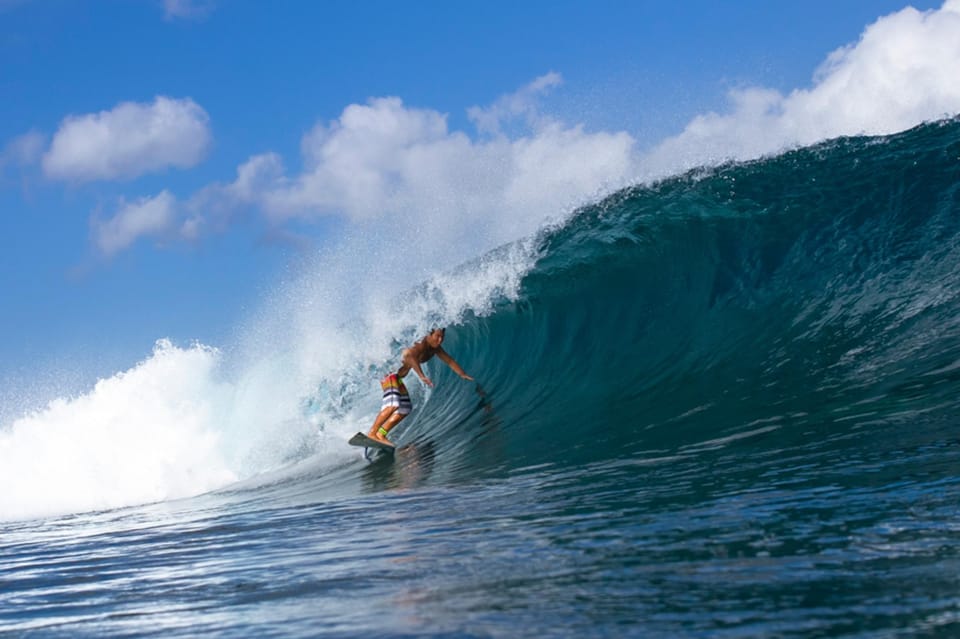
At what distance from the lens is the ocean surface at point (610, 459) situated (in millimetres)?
2996

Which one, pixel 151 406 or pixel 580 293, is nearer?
pixel 580 293

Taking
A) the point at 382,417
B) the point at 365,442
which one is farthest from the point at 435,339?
the point at 365,442

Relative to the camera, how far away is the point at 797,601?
8.55ft

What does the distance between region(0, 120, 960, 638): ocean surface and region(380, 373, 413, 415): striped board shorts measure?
0.47 metres

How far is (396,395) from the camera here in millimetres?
10617

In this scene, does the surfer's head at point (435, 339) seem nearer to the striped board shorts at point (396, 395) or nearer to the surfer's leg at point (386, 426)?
the striped board shorts at point (396, 395)

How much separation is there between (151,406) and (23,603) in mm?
12381

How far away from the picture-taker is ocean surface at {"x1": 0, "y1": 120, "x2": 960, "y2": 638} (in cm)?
300

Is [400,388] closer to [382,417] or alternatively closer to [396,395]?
[396,395]

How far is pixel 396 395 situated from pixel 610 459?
4541mm

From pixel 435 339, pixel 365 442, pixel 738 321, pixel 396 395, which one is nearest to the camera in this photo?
pixel 365 442

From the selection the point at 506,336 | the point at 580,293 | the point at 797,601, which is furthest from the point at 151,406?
the point at 797,601

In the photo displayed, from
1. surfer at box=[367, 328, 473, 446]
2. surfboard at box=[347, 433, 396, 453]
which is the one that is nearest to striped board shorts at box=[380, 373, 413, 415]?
surfer at box=[367, 328, 473, 446]

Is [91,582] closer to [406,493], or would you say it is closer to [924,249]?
[406,493]
